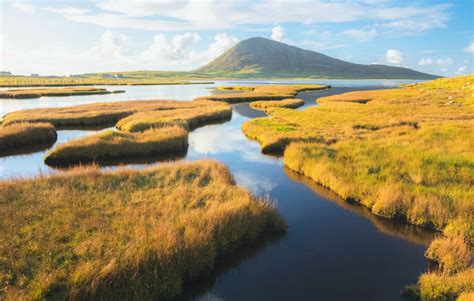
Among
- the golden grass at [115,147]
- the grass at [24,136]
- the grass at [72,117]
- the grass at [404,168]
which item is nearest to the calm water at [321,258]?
the grass at [404,168]

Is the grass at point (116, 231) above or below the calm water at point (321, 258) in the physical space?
above

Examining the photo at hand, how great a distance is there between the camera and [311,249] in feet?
48.9

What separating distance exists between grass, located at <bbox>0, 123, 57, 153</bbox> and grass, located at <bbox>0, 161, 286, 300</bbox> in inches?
747

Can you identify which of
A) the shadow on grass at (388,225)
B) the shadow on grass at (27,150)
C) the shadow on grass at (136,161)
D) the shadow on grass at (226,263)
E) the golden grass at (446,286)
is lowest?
the shadow on grass at (27,150)

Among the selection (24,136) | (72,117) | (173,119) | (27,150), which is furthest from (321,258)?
(72,117)

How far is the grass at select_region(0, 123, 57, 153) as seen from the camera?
34125 millimetres

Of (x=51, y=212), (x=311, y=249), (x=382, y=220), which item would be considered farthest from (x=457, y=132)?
(x=51, y=212)

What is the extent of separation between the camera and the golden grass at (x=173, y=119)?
42.4 meters

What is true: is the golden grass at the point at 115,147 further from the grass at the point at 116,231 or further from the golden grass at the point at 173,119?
the grass at the point at 116,231

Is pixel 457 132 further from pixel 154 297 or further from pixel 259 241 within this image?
pixel 154 297

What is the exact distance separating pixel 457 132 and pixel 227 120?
33370 millimetres

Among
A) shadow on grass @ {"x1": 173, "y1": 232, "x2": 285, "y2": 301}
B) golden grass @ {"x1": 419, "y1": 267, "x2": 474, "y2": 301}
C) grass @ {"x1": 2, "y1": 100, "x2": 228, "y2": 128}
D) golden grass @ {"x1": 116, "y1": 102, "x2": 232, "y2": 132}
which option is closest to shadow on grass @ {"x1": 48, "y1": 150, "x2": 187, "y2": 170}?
golden grass @ {"x1": 116, "y1": 102, "x2": 232, "y2": 132}

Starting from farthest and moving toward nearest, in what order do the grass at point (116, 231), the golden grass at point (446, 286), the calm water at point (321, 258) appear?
the calm water at point (321, 258), the golden grass at point (446, 286), the grass at point (116, 231)

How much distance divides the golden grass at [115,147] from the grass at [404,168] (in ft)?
33.0
